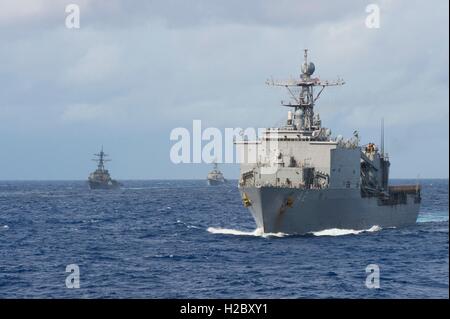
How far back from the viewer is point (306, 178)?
52.1m

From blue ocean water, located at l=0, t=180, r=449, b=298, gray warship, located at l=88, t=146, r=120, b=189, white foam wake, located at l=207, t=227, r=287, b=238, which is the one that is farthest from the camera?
gray warship, located at l=88, t=146, r=120, b=189

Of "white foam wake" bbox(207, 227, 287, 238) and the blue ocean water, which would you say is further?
"white foam wake" bbox(207, 227, 287, 238)

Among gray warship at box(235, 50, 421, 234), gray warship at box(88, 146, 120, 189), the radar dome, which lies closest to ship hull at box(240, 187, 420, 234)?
gray warship at box(235, 50, 421, 234)

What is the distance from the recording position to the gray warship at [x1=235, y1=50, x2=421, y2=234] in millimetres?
50312

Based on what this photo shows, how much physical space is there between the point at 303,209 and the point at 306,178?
8.64 feet

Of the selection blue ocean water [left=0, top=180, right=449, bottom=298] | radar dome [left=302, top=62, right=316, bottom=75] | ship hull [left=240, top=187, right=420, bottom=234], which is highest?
radar dome [left=302, top=62, right=316, bottom=75]

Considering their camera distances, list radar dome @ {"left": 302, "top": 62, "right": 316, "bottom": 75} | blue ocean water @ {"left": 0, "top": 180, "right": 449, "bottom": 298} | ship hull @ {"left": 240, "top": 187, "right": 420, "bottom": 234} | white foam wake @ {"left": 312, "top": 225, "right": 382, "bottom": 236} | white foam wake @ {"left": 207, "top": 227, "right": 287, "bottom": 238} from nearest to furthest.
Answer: blue ocean water @ {"left": 0, "top": 180, "right": 449, "bottom": 298} < ship hull @ {"left": 240, "top": 187, "right": 420, "bottom": 234} < white foam wake @ {"left": 207, "top": 227, "right": 287, "bottom": 238} < white foam wake @ {"left": 312, "top": 225, "right": 382, "bottom": 236} < radar dome @ {"left": 302, "top": 62, "right": 316, "bottom": 75}

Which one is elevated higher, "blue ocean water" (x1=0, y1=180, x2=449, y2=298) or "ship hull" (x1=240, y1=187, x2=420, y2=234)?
"ship hull" (x1=240, y1=187, x2=420, y2=234)

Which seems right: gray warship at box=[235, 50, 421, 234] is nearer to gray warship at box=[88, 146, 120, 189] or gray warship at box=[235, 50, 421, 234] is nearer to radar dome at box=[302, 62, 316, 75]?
radar dome at box=[302, 62, 316, 75]

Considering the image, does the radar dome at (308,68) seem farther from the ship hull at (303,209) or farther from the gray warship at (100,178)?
the gray warship at (100,178)

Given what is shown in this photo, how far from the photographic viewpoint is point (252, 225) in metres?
63.1

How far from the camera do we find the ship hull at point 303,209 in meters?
49.8

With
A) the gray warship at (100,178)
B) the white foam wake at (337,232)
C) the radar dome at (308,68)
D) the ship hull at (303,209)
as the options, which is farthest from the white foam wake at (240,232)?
the gray warship at (100,178)
